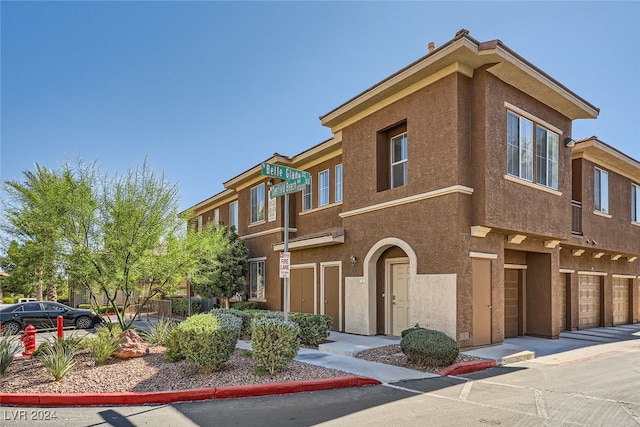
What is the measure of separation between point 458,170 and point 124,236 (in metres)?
8.45

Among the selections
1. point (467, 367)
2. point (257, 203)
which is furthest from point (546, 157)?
point (257, 203)

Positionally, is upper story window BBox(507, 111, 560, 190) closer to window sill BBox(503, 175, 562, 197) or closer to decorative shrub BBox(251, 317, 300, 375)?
window sill BBox(503, 175, 562, 197)

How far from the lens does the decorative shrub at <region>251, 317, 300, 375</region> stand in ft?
28.4

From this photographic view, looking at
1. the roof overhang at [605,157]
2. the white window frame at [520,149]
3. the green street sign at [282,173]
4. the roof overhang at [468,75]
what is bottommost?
the green street sign at [282,173]

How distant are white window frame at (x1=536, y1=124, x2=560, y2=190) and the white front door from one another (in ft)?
15.9

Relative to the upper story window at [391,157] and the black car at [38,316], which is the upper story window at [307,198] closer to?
the upper story window at [391,157]

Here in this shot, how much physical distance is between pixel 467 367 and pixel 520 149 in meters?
6.60

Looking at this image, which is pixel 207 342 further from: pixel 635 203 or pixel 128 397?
pixel 635 203

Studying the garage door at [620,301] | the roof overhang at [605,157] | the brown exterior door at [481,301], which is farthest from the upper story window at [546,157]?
the garage door at [620,301]

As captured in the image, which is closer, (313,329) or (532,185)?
(313,329)

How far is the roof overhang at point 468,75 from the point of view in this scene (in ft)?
37.9

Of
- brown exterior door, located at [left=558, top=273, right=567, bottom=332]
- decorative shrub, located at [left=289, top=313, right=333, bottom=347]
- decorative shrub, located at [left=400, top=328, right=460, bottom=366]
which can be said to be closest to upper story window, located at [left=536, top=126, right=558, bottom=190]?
brown exterior door, located at [left=558, top=273, right=567, bottom=332]

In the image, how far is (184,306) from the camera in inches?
→ 1048

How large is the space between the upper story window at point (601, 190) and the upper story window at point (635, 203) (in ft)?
9.26
